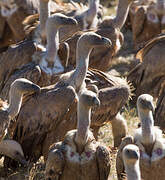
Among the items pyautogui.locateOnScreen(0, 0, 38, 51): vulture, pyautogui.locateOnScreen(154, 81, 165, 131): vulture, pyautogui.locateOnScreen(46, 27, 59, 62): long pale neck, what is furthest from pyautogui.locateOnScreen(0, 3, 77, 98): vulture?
pyautogui.locateOnScreen(0, 0, 38, 51): vulture

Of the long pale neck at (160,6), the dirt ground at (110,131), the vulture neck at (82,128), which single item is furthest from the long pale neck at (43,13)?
the vulture neck at (82,128)

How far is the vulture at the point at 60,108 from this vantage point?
9.17 meters

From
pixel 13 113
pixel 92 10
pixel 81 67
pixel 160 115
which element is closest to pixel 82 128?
pixel 13 113

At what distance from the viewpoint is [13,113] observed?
348 inches

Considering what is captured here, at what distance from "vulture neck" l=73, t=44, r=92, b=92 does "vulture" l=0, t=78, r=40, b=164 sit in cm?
64

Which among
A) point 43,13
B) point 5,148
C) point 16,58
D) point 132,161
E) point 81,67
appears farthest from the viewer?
point 43,13

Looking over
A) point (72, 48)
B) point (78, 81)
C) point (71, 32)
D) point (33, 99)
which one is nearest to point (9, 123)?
point (33, 99)

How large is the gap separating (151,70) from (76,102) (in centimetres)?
245

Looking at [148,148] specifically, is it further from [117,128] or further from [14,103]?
[117,128]

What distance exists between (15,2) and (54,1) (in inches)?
32.7

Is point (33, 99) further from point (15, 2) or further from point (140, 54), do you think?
point (15, 2)

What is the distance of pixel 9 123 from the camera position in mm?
8812

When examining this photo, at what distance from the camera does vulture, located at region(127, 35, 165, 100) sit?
11.3m

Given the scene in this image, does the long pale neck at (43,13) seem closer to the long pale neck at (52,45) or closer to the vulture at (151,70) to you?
the long pale neck at (52,45)
